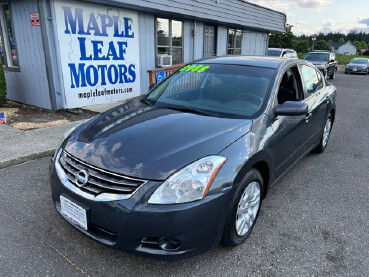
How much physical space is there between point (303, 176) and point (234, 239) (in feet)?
6.77

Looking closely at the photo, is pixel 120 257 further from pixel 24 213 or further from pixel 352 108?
pixel 352 108

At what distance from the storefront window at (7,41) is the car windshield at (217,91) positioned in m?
5.79

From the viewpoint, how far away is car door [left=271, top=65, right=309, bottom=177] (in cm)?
293

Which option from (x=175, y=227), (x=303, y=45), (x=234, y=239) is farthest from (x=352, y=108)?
(x=303, y=45)

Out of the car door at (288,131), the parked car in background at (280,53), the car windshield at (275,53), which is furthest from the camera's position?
the car windshield at (275,53)

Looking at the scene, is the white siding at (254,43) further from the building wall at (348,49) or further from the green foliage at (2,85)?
the building wall at (348,49)

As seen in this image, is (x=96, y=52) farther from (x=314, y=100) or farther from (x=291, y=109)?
(x=291, y=109)

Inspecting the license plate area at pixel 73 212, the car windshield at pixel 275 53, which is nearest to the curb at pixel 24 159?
the license plate area at pixel 73 212

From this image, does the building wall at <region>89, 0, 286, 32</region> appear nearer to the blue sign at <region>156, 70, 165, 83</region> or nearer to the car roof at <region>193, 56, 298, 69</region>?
the blue sign at <region>156, 70, 165, 83</region>

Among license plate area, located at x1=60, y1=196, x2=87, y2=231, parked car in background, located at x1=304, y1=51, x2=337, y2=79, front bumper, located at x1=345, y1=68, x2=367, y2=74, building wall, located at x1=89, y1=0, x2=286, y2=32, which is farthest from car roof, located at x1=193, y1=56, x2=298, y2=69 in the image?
front bumper, located at x1=345, y1=68, x2=367, y2=74

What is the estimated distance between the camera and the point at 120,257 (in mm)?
2365

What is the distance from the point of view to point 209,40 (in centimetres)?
1152

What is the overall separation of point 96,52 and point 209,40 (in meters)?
5.47

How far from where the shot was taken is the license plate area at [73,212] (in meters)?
2.12
